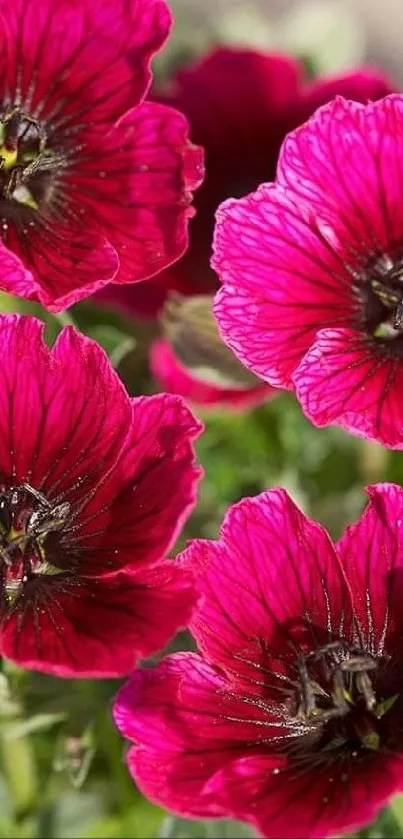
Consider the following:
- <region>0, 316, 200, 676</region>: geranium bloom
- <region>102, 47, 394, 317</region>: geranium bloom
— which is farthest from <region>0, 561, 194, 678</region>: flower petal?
<region>102, 47, 394, 317</region>: geranium bloom

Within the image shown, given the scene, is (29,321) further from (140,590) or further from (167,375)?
(167,375)

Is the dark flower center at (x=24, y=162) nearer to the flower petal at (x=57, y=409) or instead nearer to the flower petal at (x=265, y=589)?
the flower petal at (x=57, y=409)

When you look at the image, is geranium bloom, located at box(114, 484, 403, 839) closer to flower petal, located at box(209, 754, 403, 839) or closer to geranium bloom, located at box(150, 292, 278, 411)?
flower petal, located at box(209, 754, 403, 839)

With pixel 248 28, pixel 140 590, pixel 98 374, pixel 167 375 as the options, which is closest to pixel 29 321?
pixel 98 374

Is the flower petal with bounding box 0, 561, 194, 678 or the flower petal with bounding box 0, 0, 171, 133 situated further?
the flower petal with bounding box 0, 0, 171, 133

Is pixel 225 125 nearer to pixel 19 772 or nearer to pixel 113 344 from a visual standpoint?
pixel 113 344

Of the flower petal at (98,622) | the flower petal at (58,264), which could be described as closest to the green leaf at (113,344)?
the flower petal at (58,264)
